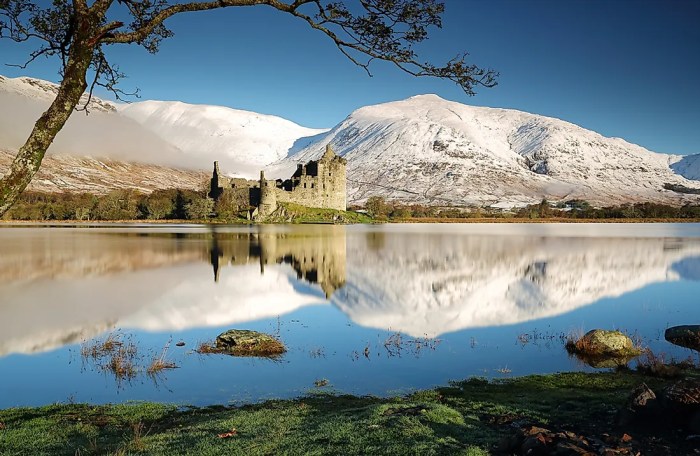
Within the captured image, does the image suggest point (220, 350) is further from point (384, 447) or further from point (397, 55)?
point (397, 55)

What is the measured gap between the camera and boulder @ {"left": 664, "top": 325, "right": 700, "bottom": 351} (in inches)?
669

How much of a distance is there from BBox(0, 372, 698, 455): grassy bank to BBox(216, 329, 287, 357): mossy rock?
473cm

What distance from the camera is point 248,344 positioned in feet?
53.5

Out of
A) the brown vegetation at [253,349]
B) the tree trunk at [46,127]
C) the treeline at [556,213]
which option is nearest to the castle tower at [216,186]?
the treeline at [556,213]

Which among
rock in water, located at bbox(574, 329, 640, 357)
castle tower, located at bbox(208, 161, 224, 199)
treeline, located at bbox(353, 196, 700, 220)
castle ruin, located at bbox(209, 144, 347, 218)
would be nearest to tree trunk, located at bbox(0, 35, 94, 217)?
rock in water, located at bbox(574, 329, 640, 357)

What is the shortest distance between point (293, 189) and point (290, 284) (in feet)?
272

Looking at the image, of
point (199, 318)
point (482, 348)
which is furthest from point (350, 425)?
point (199, 318)

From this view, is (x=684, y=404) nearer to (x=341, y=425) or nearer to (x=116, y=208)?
(x=341, y=425)

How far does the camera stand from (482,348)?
17.0 m

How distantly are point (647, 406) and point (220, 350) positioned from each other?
11907mm

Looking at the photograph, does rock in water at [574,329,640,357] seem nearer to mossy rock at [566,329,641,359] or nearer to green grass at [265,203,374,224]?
mossy rock at [566,329,641,359]

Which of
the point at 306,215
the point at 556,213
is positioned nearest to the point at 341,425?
the point at 306,215

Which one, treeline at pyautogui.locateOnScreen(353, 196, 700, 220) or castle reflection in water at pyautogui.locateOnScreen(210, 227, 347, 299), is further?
treeline at pyautogui.locateOnScreen(353, 196, 700, 220)

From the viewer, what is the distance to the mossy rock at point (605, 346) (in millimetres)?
15781
